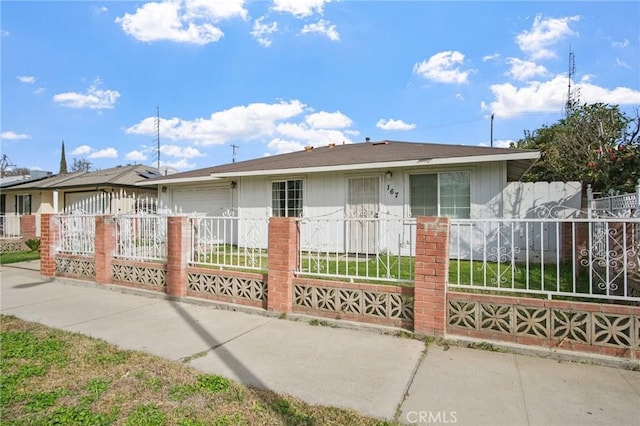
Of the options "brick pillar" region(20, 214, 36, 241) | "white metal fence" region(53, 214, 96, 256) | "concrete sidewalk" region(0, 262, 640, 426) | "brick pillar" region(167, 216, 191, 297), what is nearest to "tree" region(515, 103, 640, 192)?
"concrete sidewalk" region(0, 262, 640, 426)

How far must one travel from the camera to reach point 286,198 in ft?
37.1

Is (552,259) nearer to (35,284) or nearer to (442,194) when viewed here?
(442,194)

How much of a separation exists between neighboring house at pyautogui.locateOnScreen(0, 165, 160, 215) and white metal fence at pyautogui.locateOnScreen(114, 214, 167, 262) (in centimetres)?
968

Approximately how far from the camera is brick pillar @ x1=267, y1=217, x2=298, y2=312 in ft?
16.8

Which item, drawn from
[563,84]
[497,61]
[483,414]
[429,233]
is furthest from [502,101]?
[483,414]

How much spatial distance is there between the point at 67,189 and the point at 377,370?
798 inches

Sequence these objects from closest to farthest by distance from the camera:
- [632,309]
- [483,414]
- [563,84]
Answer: [483,414], [632,309], [563,84]

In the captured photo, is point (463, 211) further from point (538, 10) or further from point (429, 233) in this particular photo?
point (538, 10)

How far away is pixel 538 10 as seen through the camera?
10.6 meters

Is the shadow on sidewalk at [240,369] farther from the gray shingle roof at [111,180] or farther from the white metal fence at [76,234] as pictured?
the gray shingle roof at [111,180]

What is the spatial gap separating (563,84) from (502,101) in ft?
29.0

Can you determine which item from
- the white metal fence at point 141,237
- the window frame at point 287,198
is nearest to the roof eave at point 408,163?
the window frame at point 287,198

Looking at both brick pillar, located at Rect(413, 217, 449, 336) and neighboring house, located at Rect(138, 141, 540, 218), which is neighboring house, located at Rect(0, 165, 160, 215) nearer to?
neighboring house, located at Rect(138, 141, 540, 218)

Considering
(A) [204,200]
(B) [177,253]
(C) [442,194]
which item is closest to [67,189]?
(A) [204,200]
